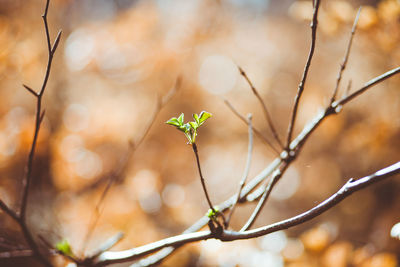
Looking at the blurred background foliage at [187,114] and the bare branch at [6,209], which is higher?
the blurred background foliage at [187,114]

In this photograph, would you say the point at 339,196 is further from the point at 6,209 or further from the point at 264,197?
the point at 6,209

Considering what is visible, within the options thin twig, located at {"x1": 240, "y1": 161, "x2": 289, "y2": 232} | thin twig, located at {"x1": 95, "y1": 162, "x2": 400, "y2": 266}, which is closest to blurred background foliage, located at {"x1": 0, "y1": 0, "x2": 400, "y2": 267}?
thin twig, located at {"x1": 240, "y1": 161, "x2": 289, "y2": 232}

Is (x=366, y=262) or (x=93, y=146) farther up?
(x=93, y=146)

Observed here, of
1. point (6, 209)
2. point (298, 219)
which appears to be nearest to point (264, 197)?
point (298, 219)

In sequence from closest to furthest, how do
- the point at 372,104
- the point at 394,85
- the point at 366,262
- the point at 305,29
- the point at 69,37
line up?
the point at 366,262 → the point at 394,85 → the point at 69,37 → the point at 372,104 → the point at 305,29

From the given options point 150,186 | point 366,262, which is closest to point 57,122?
point 150,186

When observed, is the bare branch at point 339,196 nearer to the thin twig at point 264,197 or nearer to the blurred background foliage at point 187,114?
the thin twig at point 264,197

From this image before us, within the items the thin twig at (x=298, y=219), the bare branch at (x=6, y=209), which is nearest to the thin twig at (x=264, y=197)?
the thin twig at (x=298, y=219)

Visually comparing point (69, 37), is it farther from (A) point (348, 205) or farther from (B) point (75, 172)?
(A) point (348, 205)
